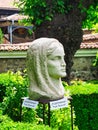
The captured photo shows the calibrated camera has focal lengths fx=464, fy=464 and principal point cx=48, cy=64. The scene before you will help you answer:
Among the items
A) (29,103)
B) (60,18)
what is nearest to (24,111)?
(29,103)

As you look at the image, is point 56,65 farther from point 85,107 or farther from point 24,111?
point 85,107

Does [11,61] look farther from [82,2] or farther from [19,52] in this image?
[82,2]

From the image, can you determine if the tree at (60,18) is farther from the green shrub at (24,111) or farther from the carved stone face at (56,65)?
the carved stone face at (56,65)

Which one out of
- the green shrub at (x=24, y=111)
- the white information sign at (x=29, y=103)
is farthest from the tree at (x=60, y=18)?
the white information sign at (x=29, y=103)

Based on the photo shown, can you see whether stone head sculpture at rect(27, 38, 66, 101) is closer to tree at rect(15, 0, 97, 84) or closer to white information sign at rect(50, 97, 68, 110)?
white information sign at rect(50, 97, 68, 110)

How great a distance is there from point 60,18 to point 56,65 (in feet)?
19.0

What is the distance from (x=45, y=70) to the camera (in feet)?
20.8

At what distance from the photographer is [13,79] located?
9008 millimetres

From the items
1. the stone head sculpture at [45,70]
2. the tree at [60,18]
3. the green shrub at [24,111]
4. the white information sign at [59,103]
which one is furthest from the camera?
the tree at [60,18]

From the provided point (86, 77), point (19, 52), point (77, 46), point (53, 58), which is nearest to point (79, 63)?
point (86, 77)

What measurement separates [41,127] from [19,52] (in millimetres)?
14488

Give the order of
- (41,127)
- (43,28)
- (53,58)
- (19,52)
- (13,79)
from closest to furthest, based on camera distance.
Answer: (41,127) → (53,58) → (13,79) → (43,28) → (19,52)

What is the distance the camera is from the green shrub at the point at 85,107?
8984 mm

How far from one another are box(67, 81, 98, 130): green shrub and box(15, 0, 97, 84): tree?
3077mm
